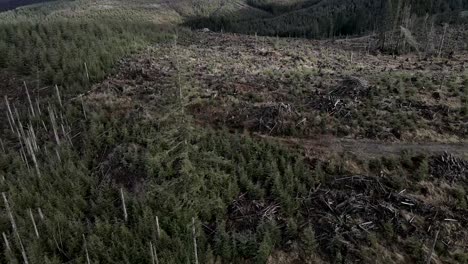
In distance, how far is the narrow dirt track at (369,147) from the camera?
1358 cm

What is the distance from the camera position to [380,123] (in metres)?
15.3

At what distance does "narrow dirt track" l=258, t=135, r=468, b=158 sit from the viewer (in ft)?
44.5

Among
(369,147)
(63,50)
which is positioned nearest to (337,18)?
(63,50)

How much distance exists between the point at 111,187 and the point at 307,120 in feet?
27.8

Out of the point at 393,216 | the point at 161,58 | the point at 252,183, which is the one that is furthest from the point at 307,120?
the point at 161,58

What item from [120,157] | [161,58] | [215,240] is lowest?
[215,240]

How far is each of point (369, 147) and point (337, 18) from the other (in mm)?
79174

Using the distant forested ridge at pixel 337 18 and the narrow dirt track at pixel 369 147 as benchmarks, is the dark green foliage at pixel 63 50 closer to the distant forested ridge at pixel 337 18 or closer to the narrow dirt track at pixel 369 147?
the narrow dirt track at pixel 369 147

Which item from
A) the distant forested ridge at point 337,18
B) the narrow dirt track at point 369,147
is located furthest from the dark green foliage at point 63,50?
the distant forested ridge at point 337,18

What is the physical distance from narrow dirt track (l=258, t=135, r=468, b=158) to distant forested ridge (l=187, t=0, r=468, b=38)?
106 feet

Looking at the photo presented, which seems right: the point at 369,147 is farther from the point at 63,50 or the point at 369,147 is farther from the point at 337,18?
the point at 337,18

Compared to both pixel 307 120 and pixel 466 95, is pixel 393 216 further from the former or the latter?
pixel 466 95

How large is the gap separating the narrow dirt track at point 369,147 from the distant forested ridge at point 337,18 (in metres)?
32.3

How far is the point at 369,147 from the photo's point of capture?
14.0 m
